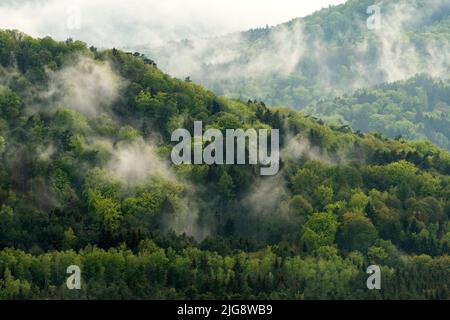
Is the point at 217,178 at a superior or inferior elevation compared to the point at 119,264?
superior

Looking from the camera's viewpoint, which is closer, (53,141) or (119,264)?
(119,264)

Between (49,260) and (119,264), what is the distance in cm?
1099

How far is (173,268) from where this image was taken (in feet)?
514

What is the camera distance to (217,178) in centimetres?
19675

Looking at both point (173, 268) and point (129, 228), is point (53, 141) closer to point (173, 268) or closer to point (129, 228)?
point (129, 228)
